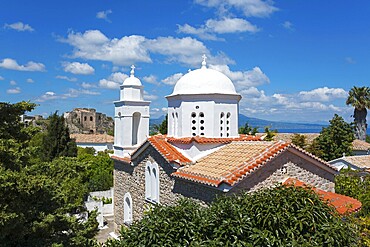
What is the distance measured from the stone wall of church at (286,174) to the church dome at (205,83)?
15.8 ft

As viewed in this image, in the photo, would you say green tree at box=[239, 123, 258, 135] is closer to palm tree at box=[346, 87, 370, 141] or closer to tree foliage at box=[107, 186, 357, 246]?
palm tree at box=[346, 87, 370, 141]

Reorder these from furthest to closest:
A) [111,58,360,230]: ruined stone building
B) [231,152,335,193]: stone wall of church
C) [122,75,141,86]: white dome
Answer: [122,75,141,86]: white dome, [111,58,360,230]: ruined stone building, [231,152,335,193]: stone wall of church

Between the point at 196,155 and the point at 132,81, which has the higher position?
the point at 132,81

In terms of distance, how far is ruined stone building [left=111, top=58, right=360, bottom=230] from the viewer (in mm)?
11930

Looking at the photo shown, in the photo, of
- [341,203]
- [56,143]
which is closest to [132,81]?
[341,203]

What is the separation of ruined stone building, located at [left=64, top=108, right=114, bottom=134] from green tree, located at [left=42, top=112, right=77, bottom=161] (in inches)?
2171

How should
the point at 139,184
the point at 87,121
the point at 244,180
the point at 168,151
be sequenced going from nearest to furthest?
the point at 244,180 → the point at 168,151 → the point at 139,184 → the point at 87,121

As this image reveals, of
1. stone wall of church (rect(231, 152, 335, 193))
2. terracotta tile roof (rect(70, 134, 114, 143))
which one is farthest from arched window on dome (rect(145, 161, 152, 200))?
terracotta tile roof (rect(70, 134, 114, 143))

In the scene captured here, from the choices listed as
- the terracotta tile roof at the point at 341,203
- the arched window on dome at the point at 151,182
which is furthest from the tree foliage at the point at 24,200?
the terracotta tile roof at the point at 341,203

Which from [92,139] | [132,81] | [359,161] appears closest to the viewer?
[132,81]

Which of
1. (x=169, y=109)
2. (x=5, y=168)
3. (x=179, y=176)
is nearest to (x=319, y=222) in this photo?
(x=179, y=176)

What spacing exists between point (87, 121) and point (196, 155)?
8043cm

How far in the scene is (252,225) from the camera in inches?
306

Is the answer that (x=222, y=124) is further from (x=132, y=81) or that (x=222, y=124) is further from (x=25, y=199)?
(x=25, y=199)
